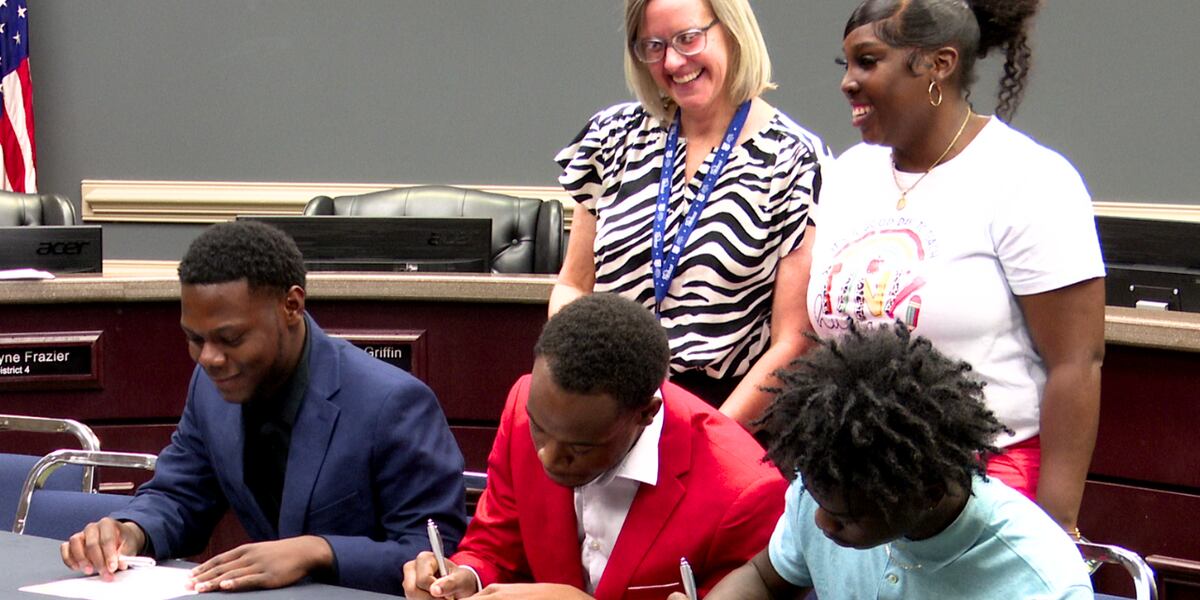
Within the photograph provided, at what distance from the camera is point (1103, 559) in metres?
1.92

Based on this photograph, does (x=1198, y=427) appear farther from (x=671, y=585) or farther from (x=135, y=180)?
(x=135, y=180)

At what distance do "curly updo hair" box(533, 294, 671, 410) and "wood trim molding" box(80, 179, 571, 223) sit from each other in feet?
13.7

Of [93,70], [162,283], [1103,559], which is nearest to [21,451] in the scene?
[162,283]

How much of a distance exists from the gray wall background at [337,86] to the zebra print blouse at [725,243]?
3.22 meters

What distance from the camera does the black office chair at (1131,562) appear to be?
6.11ft

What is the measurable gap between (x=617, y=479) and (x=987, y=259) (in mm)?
614

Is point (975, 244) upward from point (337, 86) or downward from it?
downward

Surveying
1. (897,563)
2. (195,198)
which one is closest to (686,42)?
(897,563)

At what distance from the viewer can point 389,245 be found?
3738mm

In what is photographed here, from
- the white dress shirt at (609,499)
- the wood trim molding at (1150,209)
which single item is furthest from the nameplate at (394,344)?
the wood trim molding at (1150,209)

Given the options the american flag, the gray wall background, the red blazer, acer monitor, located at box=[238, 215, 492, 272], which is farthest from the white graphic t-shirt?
the american flag

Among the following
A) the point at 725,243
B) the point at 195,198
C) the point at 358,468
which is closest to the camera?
→ the point at 358,468

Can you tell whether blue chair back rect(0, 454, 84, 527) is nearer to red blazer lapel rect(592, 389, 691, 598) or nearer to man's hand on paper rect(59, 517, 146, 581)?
man's hand on paper rect(59, 517, 146, 581)

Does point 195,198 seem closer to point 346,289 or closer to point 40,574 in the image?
point 346,289
